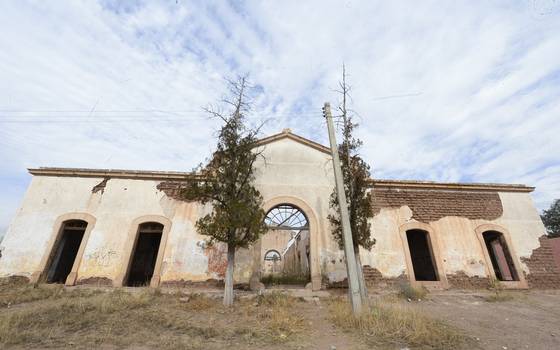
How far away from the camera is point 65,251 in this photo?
1047cm

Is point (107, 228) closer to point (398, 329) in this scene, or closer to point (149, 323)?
point (149, 323)

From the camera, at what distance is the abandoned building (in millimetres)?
9242

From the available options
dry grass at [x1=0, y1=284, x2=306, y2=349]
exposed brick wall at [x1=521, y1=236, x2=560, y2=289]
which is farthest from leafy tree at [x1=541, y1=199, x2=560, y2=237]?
dry grass at [x1=0, y1=284, x2=306, y2=349]

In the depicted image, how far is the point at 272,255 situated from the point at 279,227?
16.9m

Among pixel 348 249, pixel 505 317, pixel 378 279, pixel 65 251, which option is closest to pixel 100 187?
pixel 65 251

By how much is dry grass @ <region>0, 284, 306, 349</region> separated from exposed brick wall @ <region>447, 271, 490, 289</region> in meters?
6.68

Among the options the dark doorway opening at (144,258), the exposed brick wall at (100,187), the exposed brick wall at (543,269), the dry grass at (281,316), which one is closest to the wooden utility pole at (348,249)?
the dry grass at (281,316)

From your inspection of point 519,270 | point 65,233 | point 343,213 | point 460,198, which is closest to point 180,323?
point 343,213

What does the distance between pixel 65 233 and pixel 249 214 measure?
316 inches

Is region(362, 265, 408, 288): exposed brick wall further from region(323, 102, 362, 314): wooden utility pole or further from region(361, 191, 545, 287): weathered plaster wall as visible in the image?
region(323, 102, 362, 314): wooden utility pole

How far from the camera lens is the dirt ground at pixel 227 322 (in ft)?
14.0

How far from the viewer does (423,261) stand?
13.1 m

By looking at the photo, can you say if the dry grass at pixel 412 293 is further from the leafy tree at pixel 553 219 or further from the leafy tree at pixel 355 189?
the leafy tree at pixel 553 219

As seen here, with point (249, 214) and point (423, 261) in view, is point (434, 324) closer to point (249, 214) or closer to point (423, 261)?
point (249, 214)
